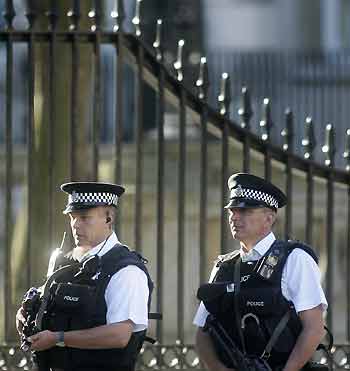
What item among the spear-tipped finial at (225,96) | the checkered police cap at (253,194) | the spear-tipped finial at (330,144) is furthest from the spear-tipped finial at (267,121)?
the checkered police cap at (253,194)

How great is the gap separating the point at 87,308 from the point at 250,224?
32.9 inches

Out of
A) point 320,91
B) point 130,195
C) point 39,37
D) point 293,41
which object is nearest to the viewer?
point 39,37

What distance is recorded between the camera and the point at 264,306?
6.99m

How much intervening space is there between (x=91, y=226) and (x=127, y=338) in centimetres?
Result: 55

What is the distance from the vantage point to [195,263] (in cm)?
1343

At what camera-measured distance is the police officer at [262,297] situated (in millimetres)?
6969

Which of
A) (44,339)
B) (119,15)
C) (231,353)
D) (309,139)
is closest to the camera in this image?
(44,339)

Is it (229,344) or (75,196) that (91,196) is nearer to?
(75,196)

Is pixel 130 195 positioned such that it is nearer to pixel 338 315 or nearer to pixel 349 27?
pixel 338 315

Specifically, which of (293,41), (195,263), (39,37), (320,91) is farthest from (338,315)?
(39,37)

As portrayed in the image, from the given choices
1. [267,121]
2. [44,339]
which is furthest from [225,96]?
[44,339]

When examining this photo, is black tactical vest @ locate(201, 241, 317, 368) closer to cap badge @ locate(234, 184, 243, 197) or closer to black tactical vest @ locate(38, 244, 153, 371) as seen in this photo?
cap badge @ locate(234, 184, 243, 197)

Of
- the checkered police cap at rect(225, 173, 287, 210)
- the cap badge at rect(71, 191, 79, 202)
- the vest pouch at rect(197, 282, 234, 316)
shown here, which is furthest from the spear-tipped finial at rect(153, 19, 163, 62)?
the vest pouch at rect(197, 282, 234, 316)

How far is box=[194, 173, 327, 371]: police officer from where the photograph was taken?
6.97 meters
